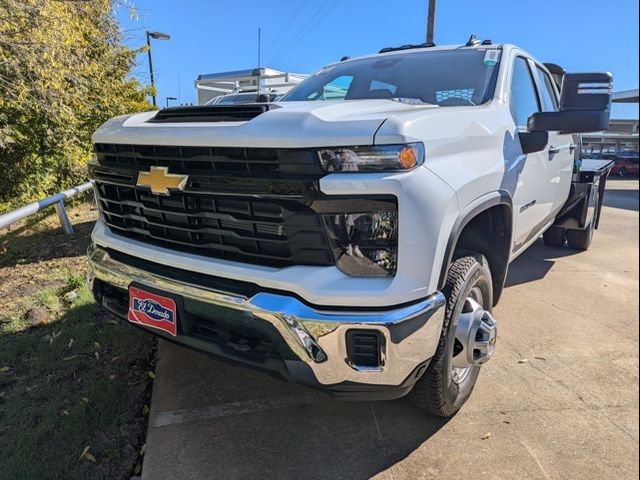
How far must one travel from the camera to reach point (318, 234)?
6.16ft

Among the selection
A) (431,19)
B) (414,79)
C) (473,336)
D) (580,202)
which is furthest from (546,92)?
(431,19)

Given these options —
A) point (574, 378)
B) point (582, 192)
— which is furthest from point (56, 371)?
point (582, 192)

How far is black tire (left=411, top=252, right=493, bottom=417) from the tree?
14.7 feet

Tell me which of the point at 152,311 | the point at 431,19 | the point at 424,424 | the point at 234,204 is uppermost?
the point at 431,19

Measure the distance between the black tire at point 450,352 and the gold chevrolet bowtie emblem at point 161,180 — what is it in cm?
132

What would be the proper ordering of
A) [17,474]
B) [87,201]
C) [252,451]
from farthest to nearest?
[87,201] → [252,451] → [17,474]

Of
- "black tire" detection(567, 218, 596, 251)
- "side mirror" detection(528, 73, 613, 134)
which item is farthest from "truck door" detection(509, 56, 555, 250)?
"black tire" detection(567, 218, 596, 251)

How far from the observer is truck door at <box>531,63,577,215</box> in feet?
12.6

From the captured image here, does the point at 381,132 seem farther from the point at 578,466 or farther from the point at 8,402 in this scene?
the point at 8,402

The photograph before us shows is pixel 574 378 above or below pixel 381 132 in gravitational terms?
Result: below

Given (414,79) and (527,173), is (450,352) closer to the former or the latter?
(527,173)

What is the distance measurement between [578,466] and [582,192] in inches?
140

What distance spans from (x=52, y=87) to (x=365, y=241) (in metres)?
5.31

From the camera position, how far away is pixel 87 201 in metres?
9.23
